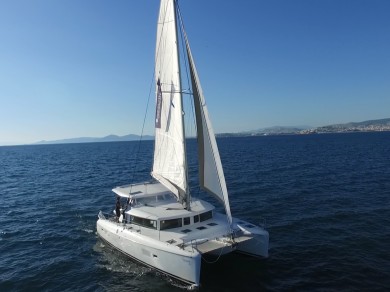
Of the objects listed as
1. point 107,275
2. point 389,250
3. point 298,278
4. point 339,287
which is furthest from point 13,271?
point 389,250

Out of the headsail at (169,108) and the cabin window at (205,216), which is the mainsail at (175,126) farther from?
the cabin window at (205,216)

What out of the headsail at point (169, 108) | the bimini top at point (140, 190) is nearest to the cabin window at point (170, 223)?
the headsail at point (169, 108)

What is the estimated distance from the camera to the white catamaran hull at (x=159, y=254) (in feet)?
49.1

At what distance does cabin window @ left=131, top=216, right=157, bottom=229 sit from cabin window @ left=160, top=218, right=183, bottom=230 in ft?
1.40

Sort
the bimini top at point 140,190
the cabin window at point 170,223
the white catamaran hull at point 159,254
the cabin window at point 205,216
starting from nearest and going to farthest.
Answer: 1. the white catamaran hull at point 159,254
2. the cabin window at point 170,223
3. the cabin window at point 205,216
4. the bimini top at point 140,190

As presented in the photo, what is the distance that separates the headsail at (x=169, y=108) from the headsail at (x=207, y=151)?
0.99m

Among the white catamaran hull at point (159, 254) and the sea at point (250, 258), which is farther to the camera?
the sea at point (250, 258)

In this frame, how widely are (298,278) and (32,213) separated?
2502cm

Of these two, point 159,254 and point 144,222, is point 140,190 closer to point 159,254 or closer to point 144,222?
point 144,222

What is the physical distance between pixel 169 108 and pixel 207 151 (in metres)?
4.06

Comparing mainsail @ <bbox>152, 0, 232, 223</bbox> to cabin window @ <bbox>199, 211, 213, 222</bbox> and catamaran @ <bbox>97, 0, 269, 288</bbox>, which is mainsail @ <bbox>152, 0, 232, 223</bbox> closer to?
catamaran @ <bbox>97, 0, 269, 288</bbox>

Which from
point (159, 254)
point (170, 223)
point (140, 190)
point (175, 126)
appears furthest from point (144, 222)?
point (175, 126)

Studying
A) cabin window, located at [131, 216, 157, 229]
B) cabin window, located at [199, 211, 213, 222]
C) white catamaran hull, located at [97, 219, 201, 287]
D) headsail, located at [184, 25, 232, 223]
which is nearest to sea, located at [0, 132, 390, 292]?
white catamaran hull, located at [97, 219, 201, 287]

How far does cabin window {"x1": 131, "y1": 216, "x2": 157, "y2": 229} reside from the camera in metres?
18.3
